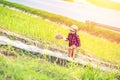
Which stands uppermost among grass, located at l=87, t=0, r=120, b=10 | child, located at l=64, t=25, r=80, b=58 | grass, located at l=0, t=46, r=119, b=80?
grass, located at l=87, t=0, r=120, b=10

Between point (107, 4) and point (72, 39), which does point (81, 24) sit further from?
point (107, 4)

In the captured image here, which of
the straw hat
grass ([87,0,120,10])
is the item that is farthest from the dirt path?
grass ([87,0,120,10])

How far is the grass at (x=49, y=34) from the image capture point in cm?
358

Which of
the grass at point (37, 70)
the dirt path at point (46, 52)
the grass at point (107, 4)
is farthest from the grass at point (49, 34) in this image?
the grass at point (107, 4)

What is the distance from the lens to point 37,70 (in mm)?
3359

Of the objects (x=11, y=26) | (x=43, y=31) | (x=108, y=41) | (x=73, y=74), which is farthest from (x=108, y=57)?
(x=11, y=26)

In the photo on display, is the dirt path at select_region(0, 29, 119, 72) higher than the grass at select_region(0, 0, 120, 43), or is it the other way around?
the grass at select_region(0, 0, 120, 43)

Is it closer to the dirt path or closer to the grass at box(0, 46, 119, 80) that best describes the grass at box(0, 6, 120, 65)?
the dirt path

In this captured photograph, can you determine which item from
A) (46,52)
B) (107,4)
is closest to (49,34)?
(46,52)

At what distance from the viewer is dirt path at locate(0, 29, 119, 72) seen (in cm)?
350

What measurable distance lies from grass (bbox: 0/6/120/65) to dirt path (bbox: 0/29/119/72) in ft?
0.17

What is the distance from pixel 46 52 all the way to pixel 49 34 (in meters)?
0.21

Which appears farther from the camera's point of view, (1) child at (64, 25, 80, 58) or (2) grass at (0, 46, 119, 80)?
(1) child at (64, 25, 80, 58)

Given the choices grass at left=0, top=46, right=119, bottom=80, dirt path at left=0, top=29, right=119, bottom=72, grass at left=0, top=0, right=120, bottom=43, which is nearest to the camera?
grass at left=0, top=46, right=119, bottom=80
